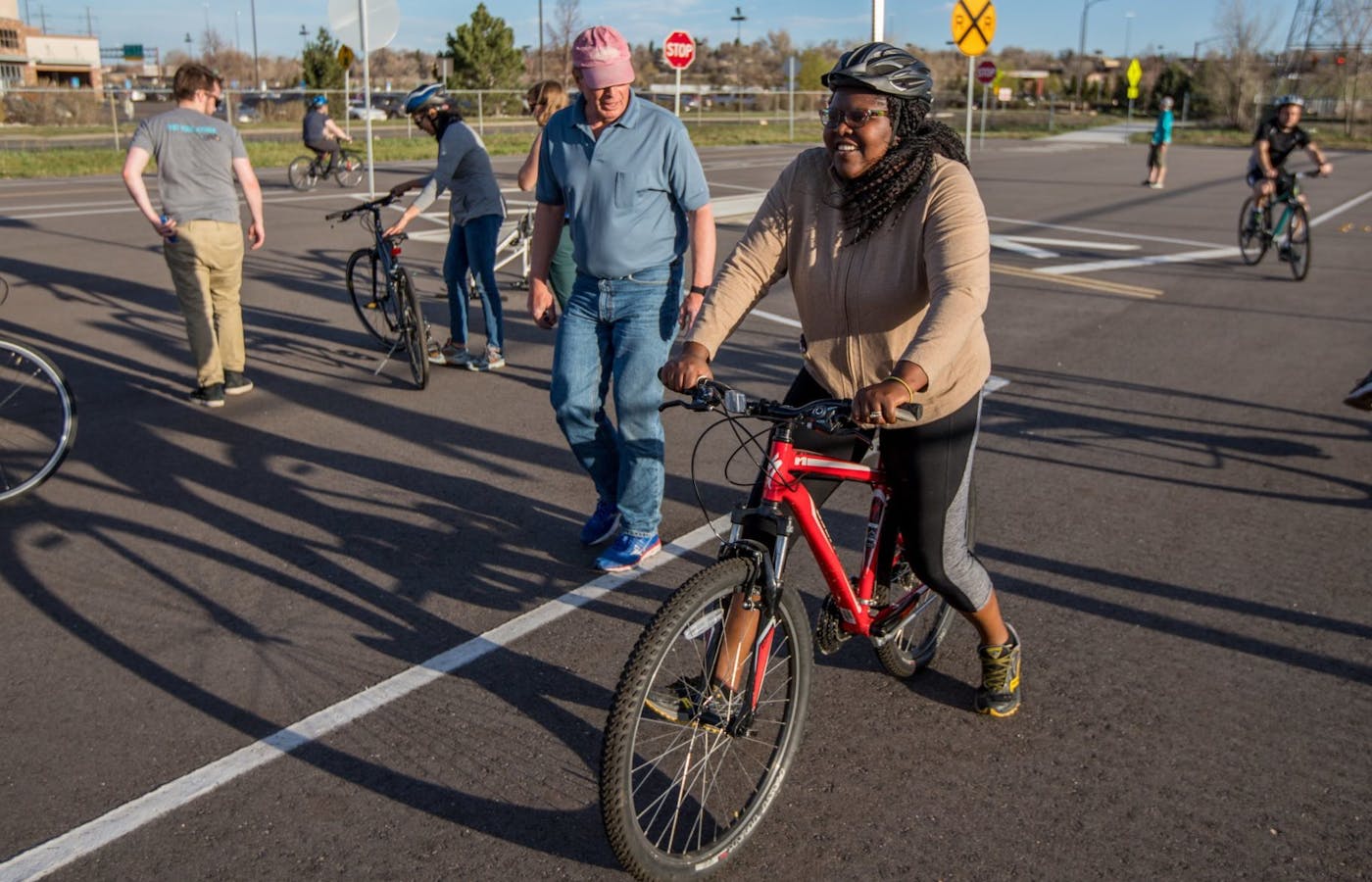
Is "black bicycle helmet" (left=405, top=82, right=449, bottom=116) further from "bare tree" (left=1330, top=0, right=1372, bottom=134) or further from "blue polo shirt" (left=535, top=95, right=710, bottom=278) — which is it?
"bare tree" (left=1330, top=0, right=1372, bottom=134)

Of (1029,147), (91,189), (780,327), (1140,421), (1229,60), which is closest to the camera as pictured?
(1140,421)

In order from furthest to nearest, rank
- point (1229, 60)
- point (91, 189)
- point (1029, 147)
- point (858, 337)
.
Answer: point (1229, 60) < point (1029, 147) < point (91, 189) < point (858, 337)

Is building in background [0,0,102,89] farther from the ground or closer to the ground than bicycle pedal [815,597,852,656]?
farther from the ground

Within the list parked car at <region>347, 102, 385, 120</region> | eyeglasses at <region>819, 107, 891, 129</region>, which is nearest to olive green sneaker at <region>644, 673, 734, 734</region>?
eyeglasses at <region>819, 107, 891, 129</region>

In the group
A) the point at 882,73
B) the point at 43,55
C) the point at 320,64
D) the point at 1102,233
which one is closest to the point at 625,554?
the point at 882,73

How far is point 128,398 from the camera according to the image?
7809mm

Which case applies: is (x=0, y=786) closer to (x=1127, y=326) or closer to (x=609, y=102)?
(x=609, y=102)

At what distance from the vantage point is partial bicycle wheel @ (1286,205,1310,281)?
1318cm

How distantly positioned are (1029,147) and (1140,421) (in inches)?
1583

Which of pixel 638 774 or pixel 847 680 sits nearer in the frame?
pixel 638 774

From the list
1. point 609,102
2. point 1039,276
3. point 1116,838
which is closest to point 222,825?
point 1116,838

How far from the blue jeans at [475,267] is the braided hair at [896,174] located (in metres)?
5.15

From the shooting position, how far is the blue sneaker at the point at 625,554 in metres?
5.12

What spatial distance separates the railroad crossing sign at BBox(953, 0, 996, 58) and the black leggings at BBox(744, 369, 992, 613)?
17.5 metres
